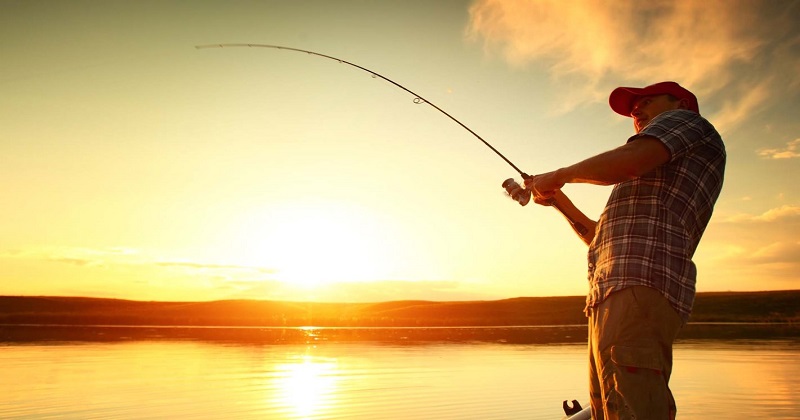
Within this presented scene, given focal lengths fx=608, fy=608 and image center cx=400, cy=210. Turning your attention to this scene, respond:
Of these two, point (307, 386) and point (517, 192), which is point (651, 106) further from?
point (307, 386)

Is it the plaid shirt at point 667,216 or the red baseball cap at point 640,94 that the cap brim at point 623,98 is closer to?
the red baseball cap at point 640,94

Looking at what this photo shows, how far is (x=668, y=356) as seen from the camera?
2.76 metres

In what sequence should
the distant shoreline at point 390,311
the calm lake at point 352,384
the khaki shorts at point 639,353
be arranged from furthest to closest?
1. the distant shoreline at point 390,311
2. the calm lake at point 352,384
3. the khaki shorts at point 639,353

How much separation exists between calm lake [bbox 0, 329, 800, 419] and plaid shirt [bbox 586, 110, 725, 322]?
641cm

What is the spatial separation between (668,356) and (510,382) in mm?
9665

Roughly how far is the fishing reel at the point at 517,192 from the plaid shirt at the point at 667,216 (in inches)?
51.6

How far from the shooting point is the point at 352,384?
1184 centimetres

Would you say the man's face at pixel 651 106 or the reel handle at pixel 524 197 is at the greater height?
the man's face at pixel 651 106

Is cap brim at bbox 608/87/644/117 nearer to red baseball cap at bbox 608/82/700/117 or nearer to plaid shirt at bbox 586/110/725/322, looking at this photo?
red baseball cap at bbox 608/82/700/117

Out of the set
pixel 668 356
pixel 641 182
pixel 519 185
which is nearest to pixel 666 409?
pixel 668 356

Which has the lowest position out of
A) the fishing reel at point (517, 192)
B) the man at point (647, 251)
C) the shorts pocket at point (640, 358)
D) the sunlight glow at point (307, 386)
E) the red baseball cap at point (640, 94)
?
the sunlight glow at point (307, 386)

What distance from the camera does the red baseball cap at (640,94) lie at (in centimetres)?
315

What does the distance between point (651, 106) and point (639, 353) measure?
1.34 m

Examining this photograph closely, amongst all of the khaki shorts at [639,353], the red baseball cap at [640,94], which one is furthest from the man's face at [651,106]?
the khaki shorts at [639,353]
